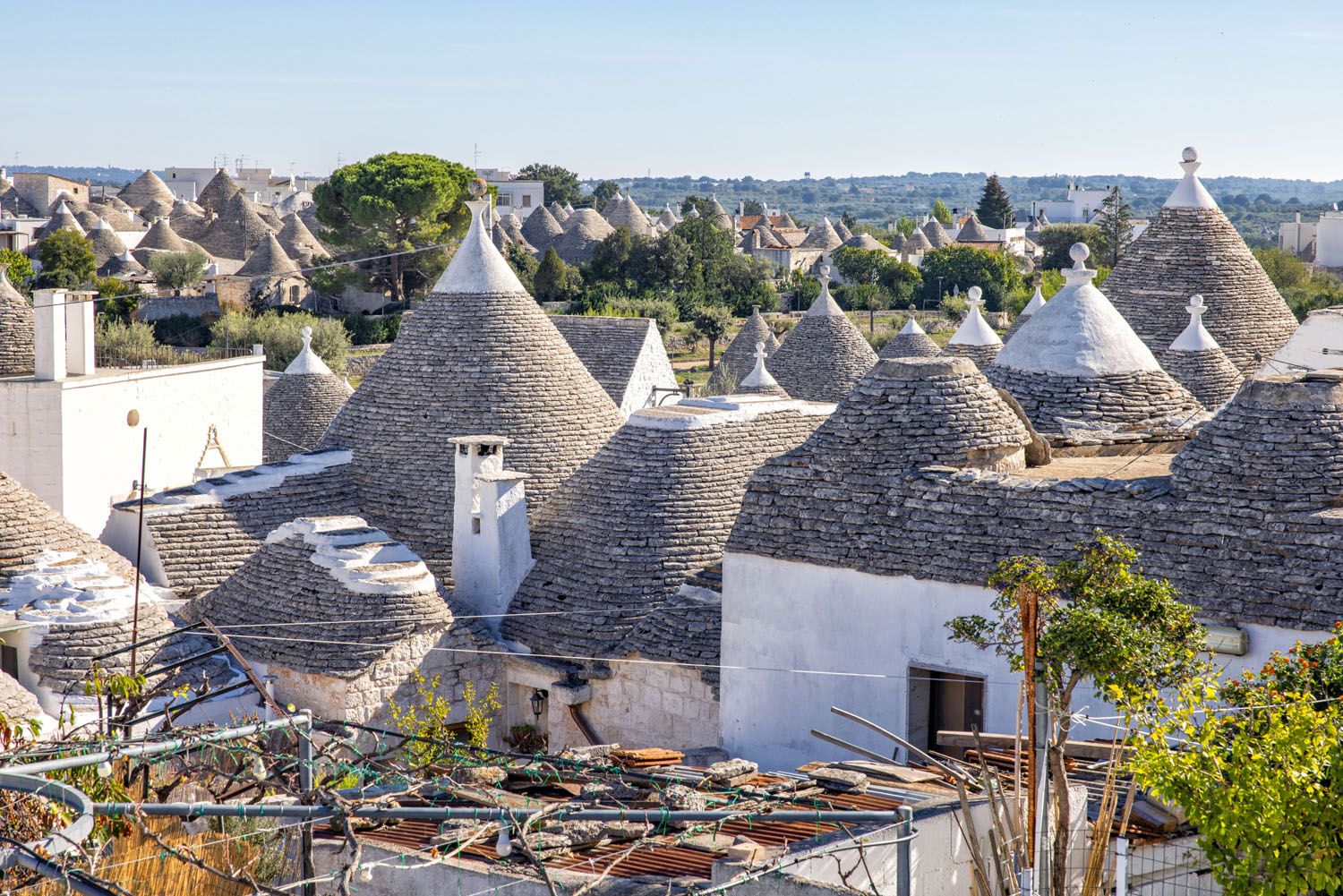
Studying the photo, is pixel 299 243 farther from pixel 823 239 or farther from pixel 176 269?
pixel 823 239

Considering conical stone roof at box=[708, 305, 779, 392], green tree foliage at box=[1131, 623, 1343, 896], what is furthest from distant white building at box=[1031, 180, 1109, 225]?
green tree foliage at box=[1131, 623, 1343, 896]

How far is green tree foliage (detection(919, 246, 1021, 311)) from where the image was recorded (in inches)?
2472

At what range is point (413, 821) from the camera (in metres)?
8.19

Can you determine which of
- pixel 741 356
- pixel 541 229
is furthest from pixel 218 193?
pixel 741 356

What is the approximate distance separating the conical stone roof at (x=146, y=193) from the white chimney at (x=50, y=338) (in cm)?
6081

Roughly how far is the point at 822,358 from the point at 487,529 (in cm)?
1136

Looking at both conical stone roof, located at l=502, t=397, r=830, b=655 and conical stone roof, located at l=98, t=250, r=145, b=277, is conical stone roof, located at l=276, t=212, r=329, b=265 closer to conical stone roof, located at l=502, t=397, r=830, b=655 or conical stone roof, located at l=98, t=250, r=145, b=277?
conical stone roof, located at l=98, t=250, r=145, b=277

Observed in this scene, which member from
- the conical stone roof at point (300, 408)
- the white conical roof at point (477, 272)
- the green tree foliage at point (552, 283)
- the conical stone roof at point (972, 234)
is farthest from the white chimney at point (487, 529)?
the conical stone roof at point (972, 234)

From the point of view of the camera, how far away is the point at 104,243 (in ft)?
201

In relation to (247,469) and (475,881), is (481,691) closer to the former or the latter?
(247,469)

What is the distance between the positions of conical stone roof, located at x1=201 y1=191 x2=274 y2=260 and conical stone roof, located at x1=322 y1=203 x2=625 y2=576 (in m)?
48.8

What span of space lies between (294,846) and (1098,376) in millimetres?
10441

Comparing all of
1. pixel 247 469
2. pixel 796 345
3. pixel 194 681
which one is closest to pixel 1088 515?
pixel 194 681

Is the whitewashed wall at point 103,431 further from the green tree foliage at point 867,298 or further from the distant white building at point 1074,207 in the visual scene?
the distant white building at point 1074,207
